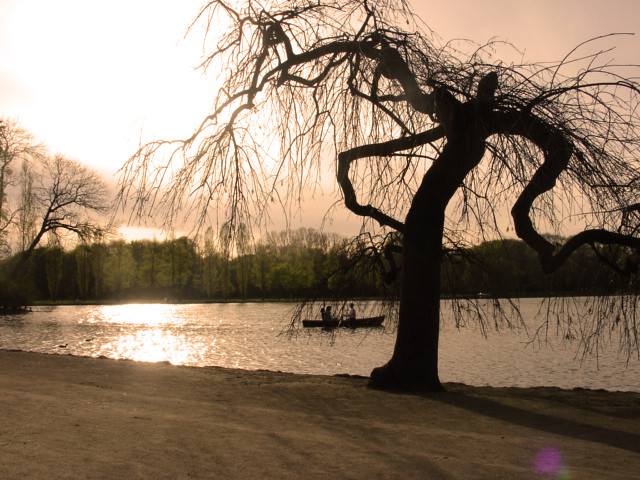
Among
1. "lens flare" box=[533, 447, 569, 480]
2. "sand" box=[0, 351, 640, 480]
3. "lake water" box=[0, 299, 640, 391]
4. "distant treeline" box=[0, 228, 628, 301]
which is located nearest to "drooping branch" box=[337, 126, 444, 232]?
"distant treeline" box=[0, 228, 628, 301]

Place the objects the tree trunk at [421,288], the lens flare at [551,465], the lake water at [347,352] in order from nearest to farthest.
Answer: the lens flare at [551,465] → the tree trunk at [421,288] → the lake water at [347,352]

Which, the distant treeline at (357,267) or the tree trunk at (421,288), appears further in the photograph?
the tree trunk at (421,288)

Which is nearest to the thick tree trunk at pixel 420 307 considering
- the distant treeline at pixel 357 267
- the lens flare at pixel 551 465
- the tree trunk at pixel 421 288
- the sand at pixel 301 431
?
the tree trunk at pixel 421 288

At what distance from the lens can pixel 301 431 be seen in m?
5.95

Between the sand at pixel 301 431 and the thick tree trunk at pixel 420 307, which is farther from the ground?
the thick tree trunk at pixel 420 307

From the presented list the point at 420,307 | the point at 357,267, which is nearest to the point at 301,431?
the point at 420,307

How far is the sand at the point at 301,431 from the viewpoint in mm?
4570

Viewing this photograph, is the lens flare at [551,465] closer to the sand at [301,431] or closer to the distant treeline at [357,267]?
the sand at [301,431]

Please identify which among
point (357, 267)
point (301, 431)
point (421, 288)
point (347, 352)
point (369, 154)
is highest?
point (369, 154)

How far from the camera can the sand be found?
4.57 m

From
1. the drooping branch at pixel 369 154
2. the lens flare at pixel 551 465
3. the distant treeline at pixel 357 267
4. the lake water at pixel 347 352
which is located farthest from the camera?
the lake water at pixel 347 352

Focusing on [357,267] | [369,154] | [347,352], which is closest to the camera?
[369,154]

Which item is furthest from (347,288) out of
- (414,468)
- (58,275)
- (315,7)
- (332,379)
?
(58,275)

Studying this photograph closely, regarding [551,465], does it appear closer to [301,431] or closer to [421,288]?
[301,431]
